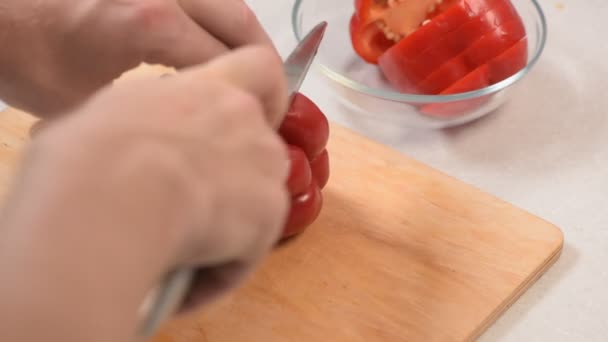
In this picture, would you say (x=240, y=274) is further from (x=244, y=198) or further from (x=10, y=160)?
(x=10, y=160)

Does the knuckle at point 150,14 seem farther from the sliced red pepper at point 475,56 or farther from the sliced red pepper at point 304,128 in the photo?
the sliced red pepper at point 475,56

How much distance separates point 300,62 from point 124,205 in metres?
0.41

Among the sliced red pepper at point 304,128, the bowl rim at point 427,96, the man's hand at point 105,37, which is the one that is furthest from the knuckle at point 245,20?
the bowl rim at point 427,96

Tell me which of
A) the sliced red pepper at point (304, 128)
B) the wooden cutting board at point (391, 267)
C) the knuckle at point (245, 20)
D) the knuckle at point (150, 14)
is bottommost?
the wooden cutting board at point (391, 267)

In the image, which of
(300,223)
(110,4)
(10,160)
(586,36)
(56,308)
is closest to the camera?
(56,308)

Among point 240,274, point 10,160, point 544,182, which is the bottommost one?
point 10,160

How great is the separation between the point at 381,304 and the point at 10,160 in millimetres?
478

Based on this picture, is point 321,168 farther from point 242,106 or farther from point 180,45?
point 242,106

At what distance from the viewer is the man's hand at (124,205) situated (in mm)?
394

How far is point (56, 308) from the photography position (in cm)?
39

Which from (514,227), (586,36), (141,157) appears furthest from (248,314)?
(586,36)

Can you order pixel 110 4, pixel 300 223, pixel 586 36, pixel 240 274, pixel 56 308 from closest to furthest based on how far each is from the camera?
pixel 56 308
pixel 240 274
pixel 110 4
pixel 300 223
pixel 586 36

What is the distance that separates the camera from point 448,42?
100cm

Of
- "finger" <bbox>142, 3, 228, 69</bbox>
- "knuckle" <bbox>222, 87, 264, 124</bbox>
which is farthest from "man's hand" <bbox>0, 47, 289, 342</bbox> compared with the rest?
"finger" <bbox>142, 3, 228, 69</bbox>
